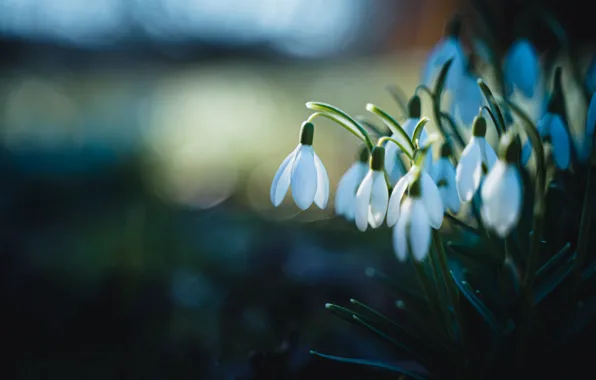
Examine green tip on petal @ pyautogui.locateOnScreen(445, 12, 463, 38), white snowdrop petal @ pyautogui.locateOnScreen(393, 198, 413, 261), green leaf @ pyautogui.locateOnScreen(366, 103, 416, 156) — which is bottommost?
white snowdrop petal @ pyautogui.locateOnScreen(393, 198, 413, 261)

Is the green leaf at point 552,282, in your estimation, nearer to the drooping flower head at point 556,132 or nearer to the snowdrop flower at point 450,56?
the drooping flower head at point 556,132

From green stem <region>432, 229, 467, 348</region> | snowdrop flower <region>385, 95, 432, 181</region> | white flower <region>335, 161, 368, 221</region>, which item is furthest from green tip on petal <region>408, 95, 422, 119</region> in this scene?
green stem <region>432, 229, 467, 348</region>

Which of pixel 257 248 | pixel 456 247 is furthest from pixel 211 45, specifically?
pixel 456 247

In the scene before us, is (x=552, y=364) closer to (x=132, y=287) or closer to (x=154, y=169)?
(x=132, y=287)

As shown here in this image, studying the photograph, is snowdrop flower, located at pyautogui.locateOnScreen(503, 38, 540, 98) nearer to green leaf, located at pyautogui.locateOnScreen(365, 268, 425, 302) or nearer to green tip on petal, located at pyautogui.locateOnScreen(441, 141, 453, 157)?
green tip on petal, located at pyautogui.locateOnScreen(441, 141, 453, 157)

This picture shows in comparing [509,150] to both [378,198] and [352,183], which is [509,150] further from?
[352,183]

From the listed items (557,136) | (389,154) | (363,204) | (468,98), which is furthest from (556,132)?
(363,204)
